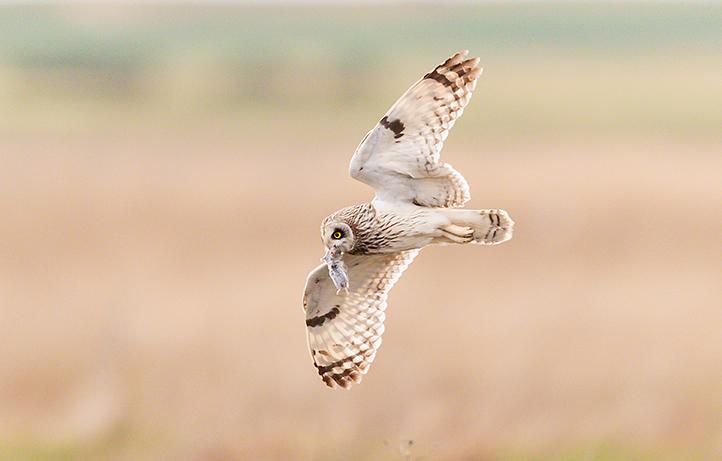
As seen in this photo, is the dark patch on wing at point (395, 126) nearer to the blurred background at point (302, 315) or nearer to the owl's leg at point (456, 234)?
the owl's leg at point (456, 234)

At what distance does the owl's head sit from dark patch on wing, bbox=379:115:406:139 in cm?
49

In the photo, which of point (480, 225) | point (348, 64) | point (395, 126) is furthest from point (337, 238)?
point (348, 64)

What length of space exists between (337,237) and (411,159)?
0.50m

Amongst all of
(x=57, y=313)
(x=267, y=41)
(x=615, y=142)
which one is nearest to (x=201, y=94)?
(x=267, y=41)

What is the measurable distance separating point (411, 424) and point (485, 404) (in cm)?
91

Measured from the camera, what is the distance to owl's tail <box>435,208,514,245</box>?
4371 mm

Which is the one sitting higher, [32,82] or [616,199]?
[32,82]

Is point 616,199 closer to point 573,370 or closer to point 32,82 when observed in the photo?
point 573,370

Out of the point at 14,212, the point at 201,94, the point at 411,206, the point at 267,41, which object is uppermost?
the point at 267,41

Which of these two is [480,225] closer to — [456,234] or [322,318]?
[456,234]

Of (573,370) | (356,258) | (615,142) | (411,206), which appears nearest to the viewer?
(411,206)

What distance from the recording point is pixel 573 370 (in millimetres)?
11570

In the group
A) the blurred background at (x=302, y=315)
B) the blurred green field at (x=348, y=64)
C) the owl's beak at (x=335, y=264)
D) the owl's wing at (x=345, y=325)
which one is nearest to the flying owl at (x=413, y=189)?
the owl's beak at (x=335, y=264)

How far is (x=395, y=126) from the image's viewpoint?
184 inches
